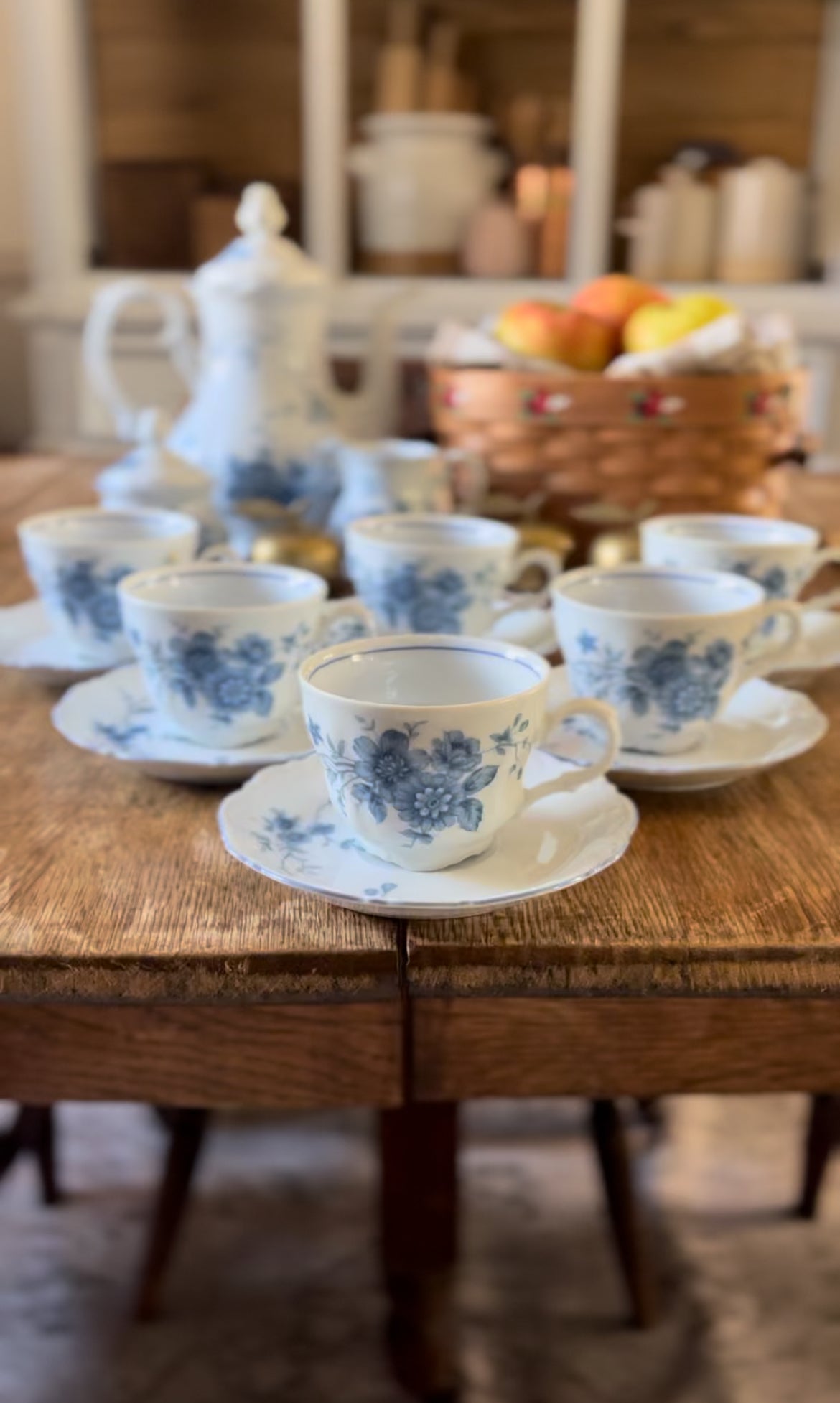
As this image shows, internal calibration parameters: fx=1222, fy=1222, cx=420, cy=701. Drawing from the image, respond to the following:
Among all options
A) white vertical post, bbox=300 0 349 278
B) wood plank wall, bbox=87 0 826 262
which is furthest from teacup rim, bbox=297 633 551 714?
wood plank wall, bbox=87 0 826 262

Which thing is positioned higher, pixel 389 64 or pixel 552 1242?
pixel 389 64

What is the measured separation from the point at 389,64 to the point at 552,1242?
2215 millimetres

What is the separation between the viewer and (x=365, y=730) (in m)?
0.46

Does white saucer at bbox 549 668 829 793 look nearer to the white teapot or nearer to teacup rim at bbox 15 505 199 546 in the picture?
→ teacup rim at bbox 15 505 199 546

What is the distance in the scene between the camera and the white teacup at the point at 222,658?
57 cm

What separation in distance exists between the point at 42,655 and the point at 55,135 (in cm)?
205

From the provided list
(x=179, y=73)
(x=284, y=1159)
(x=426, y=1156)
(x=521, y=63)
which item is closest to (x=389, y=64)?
(x=521, y=63)

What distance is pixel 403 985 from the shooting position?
445 mm

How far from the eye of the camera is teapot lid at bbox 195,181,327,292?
3.20 ft

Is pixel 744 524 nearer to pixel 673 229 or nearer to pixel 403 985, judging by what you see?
pixel 403 985

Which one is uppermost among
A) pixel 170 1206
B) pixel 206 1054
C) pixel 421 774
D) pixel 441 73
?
pixel 441 73

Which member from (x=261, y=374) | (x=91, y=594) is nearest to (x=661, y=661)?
(x=91, y=594)

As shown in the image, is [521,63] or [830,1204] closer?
[830,1204]

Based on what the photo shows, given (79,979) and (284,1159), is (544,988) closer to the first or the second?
(79,979)
